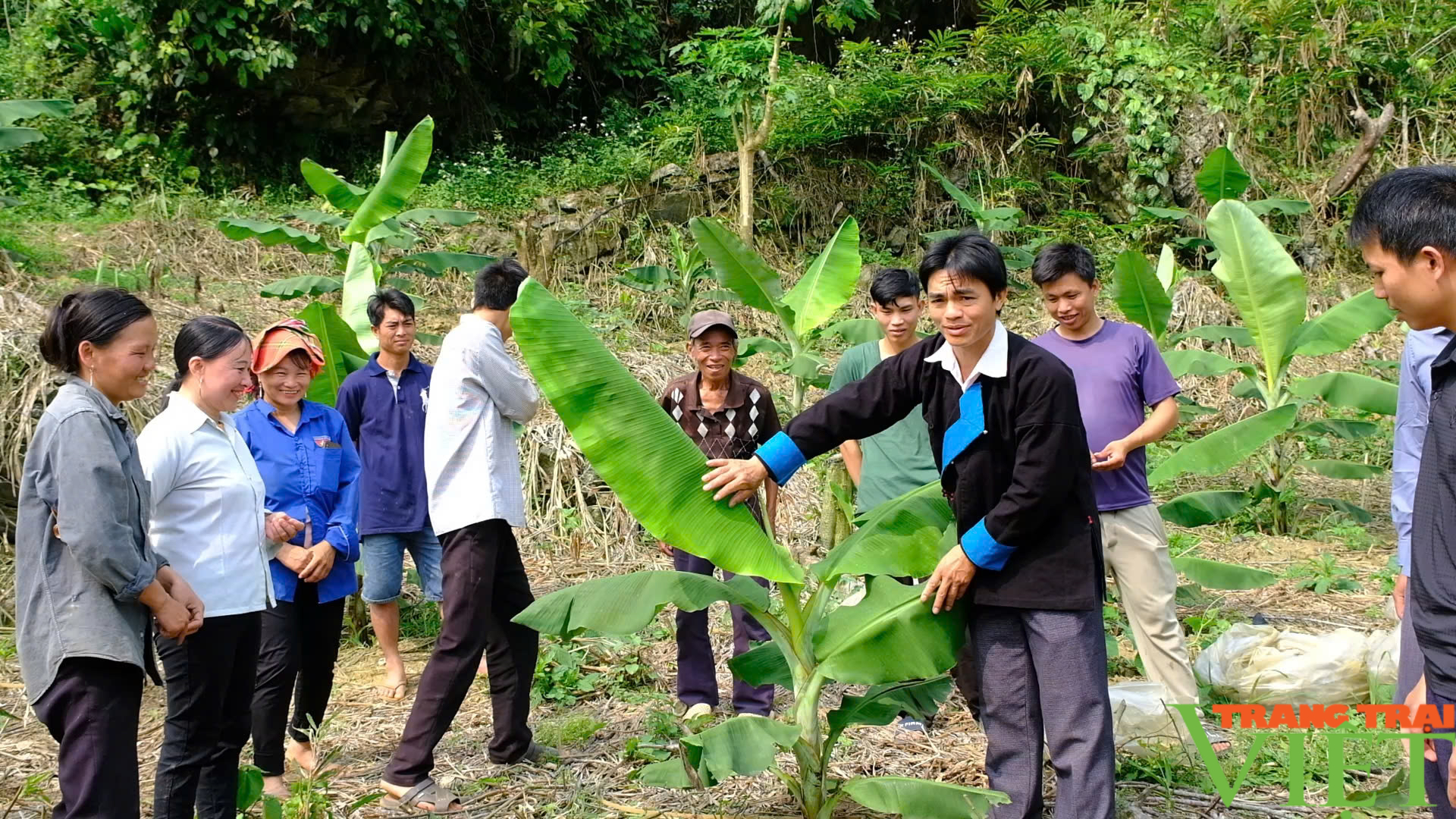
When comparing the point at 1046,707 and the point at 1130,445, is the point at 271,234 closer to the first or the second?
the point at 1130,445

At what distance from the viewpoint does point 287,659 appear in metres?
3.80

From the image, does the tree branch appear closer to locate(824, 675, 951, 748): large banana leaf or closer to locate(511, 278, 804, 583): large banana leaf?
locate(824, 675, 951, 748): large banana leaf

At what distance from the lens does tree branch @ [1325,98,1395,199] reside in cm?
983

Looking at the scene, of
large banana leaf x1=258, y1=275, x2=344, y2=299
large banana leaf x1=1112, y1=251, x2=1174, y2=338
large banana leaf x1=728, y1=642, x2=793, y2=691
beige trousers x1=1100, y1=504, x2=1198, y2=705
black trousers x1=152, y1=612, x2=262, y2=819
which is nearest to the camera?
black trousers x1=152, y1=612, x2=262, y2=819

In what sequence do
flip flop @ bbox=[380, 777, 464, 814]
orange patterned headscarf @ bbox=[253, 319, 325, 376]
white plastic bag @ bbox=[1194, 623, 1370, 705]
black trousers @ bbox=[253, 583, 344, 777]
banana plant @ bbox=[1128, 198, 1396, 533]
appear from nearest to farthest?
1. flip flop @ bbox=[380, 777, 464, 814]
2. black trousers @ bbox=[253, 583, 344, 777]
3. orange patterned headscarf @ bbox=[253, 319, 325, 376]
4. white plastic bag @ bbox=[1194, 623, 1370, 705]
5. banana plant @ bbox=[1128, 198, 1396, 533]

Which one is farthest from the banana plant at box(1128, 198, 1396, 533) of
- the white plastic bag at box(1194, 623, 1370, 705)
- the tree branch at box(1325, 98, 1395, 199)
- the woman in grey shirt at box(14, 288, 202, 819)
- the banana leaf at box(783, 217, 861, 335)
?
the tree branch at box(1325, 98, 1395, 199)

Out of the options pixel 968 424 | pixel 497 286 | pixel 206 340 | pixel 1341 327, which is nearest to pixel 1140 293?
pixel 1341 327

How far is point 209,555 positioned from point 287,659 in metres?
0.91

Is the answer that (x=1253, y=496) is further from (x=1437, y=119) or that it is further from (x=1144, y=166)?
(x=1437, y=119)

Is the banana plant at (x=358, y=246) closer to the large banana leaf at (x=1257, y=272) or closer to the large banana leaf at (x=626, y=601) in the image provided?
the large banana leaf at (x=626, y=601)

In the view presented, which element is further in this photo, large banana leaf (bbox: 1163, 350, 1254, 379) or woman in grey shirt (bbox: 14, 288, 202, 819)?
large banana leaf (bbox: 1163, 350, 1254, 379)

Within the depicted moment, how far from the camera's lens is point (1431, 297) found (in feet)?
6.68

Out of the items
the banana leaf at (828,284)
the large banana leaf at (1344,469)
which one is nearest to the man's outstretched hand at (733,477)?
the banana leaf at (828,284)

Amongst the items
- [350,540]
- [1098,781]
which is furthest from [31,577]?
[1098,781]
